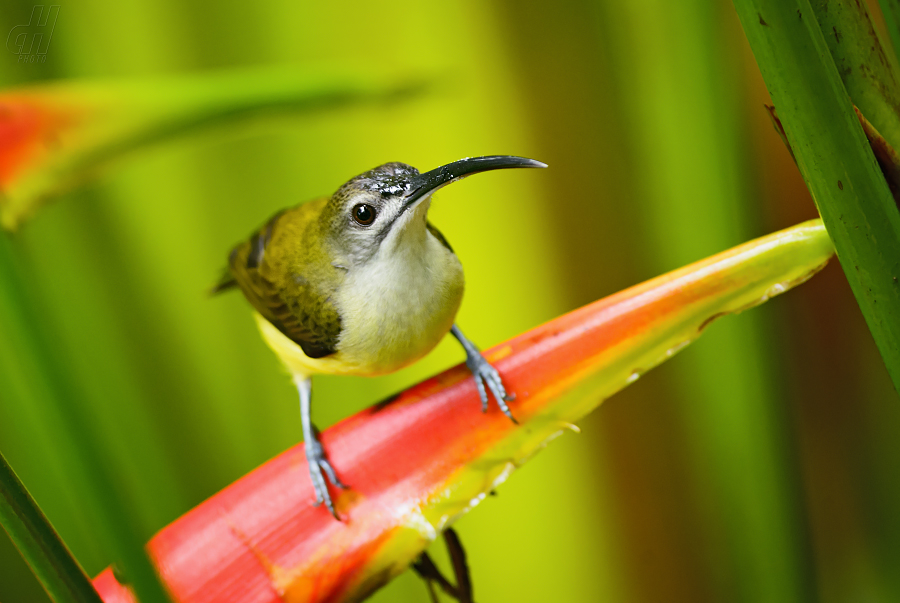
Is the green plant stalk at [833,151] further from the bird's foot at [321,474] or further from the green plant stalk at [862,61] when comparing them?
the bird's foot at [321,474]

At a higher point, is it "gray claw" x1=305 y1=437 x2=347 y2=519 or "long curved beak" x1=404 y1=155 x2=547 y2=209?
"long curved beak" x1=404 y1=155 x2=547 y2=209

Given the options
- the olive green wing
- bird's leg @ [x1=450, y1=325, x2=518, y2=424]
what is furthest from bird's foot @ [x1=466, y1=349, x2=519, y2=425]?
the olive green wing

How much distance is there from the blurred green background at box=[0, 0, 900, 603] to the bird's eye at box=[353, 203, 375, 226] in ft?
0.80

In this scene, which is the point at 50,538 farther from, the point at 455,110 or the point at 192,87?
the point at 455,110

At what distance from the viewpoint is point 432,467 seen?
12.9 inches

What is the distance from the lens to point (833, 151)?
210 millimetres

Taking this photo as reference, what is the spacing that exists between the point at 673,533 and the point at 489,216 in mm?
407

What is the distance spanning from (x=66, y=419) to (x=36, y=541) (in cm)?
6

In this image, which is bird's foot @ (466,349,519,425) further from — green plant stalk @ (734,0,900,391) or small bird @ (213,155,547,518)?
green plant stalk @ (734,0,900,391)

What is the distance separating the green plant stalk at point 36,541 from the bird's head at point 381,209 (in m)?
0.24

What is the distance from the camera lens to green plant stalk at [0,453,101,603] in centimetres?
17

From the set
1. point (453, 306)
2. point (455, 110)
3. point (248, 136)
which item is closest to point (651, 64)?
point (455, 110)

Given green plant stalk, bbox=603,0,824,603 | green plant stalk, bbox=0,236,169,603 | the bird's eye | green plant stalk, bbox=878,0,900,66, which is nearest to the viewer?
green plant stalk, bbox=0,236,169,603

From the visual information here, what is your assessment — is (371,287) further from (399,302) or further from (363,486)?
(363,486)
